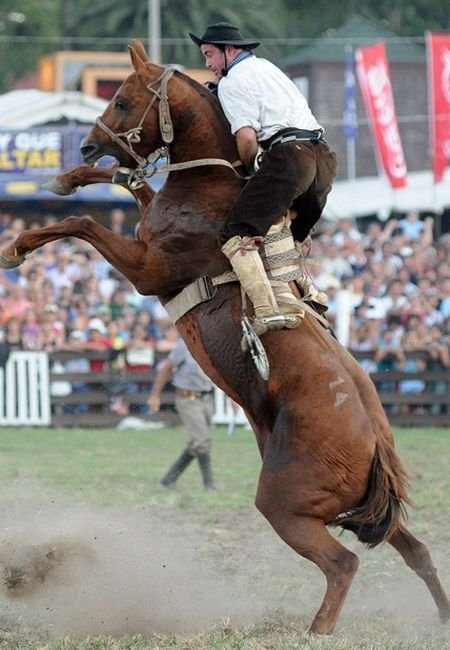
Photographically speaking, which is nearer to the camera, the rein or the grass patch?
the grass patch

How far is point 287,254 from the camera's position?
6.36 meters

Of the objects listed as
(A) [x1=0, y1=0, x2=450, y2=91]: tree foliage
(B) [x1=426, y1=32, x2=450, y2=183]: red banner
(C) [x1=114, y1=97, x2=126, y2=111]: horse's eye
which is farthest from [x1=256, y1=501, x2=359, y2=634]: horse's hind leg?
(A) [x1=0, y1=0, x2=450, y2=91]: tree foliage

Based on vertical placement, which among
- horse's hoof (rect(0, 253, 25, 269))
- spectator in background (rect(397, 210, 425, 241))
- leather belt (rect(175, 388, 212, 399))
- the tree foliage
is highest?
the tree foliage

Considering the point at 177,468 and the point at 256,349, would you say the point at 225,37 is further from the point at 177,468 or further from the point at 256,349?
the point at 177,468

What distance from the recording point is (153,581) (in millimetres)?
7105

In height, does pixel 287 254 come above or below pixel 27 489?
above

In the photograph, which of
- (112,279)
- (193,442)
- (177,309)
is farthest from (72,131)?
(177,309)

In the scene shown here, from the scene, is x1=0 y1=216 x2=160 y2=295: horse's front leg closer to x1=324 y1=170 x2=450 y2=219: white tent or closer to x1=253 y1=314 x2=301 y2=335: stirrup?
x1=253 y1=314 x2=301 y2=335: stirrup

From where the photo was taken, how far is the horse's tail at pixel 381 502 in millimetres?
6109

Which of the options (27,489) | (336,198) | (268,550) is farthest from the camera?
(336,198)

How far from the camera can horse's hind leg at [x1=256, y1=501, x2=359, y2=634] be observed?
5855 millimetres

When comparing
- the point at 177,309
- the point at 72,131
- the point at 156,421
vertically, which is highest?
the point at 72,131

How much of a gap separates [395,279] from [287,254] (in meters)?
10.7

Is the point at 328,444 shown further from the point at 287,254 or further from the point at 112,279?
the point at 112,279
